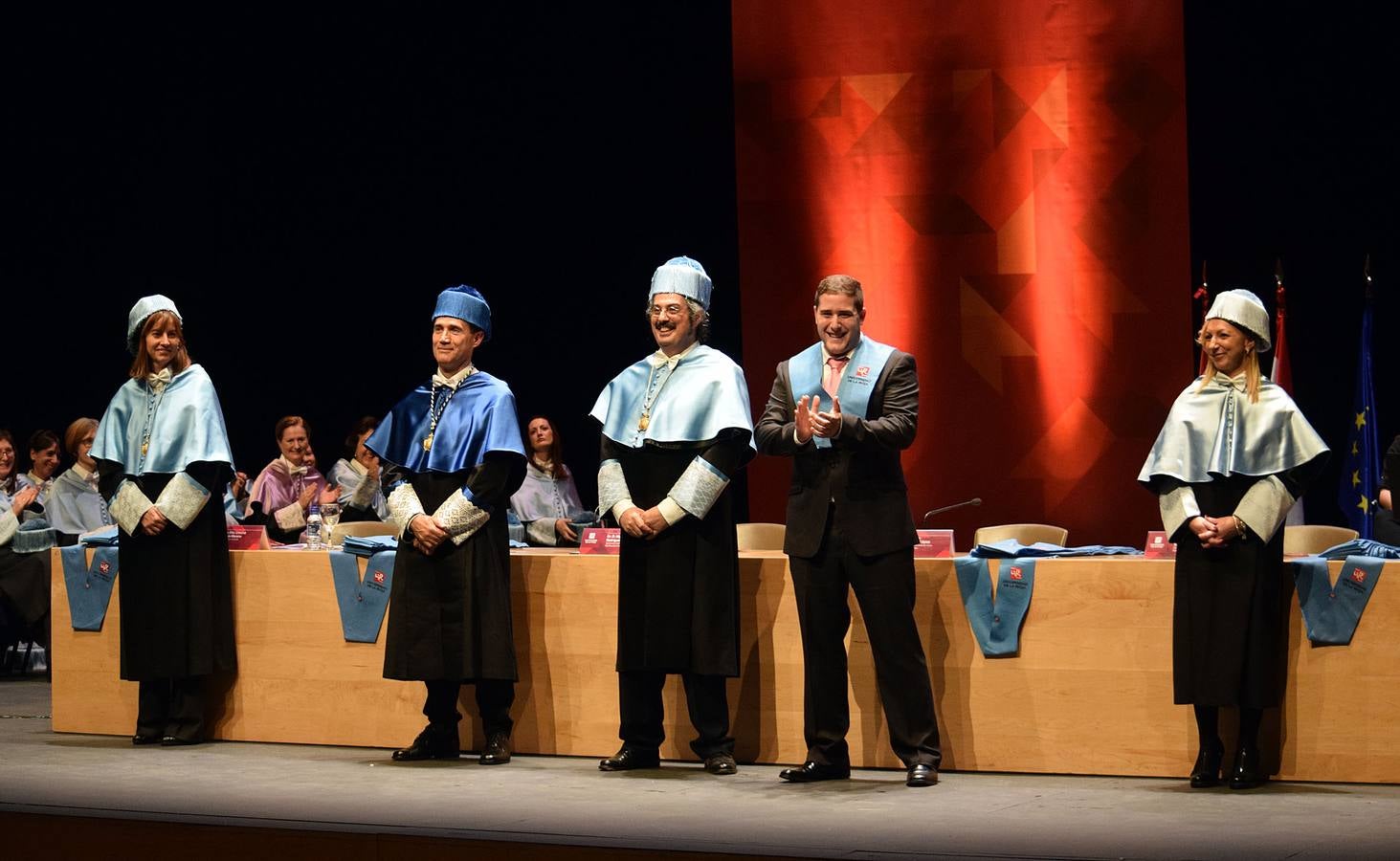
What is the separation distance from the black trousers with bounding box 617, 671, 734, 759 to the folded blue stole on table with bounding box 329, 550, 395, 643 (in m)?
0.95

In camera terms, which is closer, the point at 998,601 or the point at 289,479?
the point at 998,601

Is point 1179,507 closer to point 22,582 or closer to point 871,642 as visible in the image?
point 871,642

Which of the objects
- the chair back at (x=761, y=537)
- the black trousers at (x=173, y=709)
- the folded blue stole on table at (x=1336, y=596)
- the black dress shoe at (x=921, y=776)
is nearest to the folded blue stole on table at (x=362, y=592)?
the black trousers at (x=173, y=709)

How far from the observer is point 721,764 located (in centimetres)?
487

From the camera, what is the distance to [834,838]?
12.2ft

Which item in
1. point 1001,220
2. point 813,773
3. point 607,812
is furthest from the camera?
point 1001,220

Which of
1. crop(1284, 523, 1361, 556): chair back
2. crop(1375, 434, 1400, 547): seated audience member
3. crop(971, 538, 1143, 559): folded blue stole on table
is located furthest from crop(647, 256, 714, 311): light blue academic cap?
crop(1375, 434, 1400, 547): seated audience member

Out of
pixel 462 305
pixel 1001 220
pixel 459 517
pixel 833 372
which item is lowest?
pixel 459 517

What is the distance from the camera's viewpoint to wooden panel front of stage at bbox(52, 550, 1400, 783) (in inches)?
183

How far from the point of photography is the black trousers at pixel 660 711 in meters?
4.93

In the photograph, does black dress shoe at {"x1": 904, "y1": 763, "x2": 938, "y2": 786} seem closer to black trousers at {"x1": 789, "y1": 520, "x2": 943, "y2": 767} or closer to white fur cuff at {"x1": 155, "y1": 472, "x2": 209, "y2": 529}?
black trousers at {"x1": 789, "y1": 520, "x2": 943, "y2": 767}

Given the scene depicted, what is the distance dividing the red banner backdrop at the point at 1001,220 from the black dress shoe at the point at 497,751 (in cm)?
255

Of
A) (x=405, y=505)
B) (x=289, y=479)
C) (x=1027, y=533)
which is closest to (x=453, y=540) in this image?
(x=405, y=505)

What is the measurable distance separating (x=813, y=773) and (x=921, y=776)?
0.30 metres
